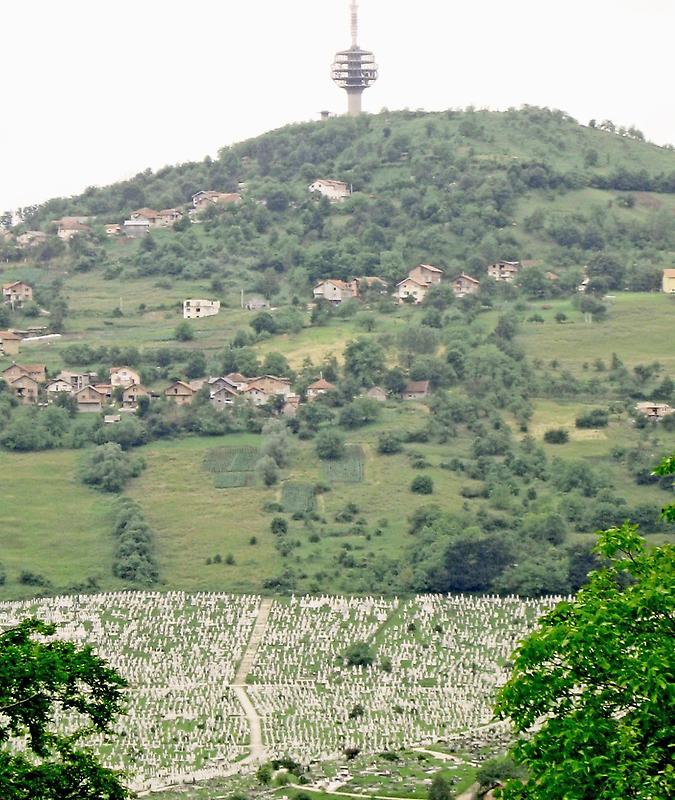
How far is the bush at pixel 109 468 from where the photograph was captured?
8594 cm

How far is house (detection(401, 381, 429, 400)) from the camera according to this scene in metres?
99.7

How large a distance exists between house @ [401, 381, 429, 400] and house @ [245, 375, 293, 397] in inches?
240

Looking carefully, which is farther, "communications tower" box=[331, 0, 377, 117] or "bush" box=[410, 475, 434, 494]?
"communications tower" box=[331, 0, 377, 117]

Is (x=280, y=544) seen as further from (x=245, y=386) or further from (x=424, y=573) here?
(x=245, y=386)

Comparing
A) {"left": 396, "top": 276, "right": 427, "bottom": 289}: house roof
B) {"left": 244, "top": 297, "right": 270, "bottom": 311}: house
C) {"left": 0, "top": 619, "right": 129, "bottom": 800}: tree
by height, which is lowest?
{"left": 244, "top": 297, "right": 270, "bottom": 311}: house

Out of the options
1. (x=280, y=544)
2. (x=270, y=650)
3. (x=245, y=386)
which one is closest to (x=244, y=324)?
(x=245, y=386)

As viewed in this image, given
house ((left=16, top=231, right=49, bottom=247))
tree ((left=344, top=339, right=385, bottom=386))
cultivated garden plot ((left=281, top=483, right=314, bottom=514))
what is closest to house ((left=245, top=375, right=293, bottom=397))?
tree ((left=344, top=339, right=385, bottom=386))

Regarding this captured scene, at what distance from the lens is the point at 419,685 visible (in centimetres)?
6019

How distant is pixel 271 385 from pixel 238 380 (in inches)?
80.8

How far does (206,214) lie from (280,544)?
64506mm

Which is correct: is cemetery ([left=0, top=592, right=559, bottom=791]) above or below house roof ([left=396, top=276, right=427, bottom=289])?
below

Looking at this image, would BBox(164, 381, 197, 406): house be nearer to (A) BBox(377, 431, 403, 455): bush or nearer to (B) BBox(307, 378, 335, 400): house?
(B) BBox(307, 378, 335, 400): house

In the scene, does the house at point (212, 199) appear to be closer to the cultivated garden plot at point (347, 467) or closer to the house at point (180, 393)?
the house at point (180, 393)

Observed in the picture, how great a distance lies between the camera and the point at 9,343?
110688 mm
